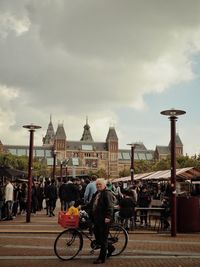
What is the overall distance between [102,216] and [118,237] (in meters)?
0.84

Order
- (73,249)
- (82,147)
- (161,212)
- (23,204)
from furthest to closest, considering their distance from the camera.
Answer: (82,147)
(23,204)
(161,212)
(73,249)

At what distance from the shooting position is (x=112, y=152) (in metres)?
180

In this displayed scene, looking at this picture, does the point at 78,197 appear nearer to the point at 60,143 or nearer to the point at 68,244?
the point at 68,244

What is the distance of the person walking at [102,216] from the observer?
8656 mm

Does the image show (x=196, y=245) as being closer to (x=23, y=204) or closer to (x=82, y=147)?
(x=23, y=204)

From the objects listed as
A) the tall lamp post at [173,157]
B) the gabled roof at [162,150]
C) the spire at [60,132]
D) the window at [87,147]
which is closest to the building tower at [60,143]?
the spire at [60,132]

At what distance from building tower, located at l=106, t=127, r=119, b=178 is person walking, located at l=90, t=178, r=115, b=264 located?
164960 mm

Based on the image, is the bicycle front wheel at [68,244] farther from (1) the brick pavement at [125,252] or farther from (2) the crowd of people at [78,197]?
(2) the crowd of people at [78,197]

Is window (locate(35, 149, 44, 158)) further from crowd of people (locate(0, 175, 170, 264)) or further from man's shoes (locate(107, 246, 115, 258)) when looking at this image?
man's shoes (locate(107, 246, 115, 258))

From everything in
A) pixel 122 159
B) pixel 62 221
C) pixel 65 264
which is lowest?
pixel 65 264

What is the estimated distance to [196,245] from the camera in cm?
1126

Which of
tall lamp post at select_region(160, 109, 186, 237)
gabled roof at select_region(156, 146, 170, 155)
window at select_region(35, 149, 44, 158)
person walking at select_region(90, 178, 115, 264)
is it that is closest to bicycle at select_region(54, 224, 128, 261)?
person walking at select_region(90, 178, 115, 264)

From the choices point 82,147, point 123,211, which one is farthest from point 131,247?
point 82,147

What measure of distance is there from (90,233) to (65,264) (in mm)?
1258
